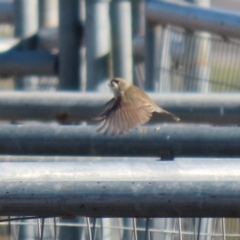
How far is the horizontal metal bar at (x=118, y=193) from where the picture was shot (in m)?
1.53

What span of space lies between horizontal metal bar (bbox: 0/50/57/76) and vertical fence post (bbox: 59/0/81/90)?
0.09 m

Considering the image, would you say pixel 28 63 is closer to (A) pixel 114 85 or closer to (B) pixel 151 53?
(A) pixel 114 85

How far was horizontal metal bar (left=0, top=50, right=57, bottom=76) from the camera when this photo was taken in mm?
4250

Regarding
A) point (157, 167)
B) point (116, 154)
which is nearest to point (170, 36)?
point (116, 154)

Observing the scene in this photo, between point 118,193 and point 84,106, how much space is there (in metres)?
1.50

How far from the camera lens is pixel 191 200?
153 centimetres

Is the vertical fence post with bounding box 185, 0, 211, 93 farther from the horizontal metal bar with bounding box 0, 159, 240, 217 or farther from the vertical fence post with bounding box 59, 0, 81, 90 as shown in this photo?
the horizontal metal bar with bounding box 0, 159, 240, 217

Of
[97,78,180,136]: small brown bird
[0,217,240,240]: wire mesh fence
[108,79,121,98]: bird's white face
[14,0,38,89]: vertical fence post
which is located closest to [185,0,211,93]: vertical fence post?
[97,78,180,136]: small brown bird

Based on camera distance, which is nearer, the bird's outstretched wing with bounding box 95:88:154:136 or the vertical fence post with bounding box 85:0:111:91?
the bird's outstretched wing with bounding box 95:88:154:136

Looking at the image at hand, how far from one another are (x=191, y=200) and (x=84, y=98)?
5.02ft

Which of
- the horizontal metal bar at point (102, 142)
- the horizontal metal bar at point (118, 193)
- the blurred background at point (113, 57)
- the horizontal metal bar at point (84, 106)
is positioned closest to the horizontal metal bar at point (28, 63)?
the blurred background at point (113, 57)

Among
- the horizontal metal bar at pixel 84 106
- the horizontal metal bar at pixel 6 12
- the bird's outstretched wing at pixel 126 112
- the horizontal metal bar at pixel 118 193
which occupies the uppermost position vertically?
the horizontal metal bar at pixel 118 193

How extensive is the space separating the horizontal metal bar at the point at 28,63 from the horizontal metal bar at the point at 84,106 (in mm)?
1219

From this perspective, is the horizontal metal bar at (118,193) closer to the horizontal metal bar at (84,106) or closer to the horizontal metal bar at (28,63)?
the horizontal metal bar at (84,106)
